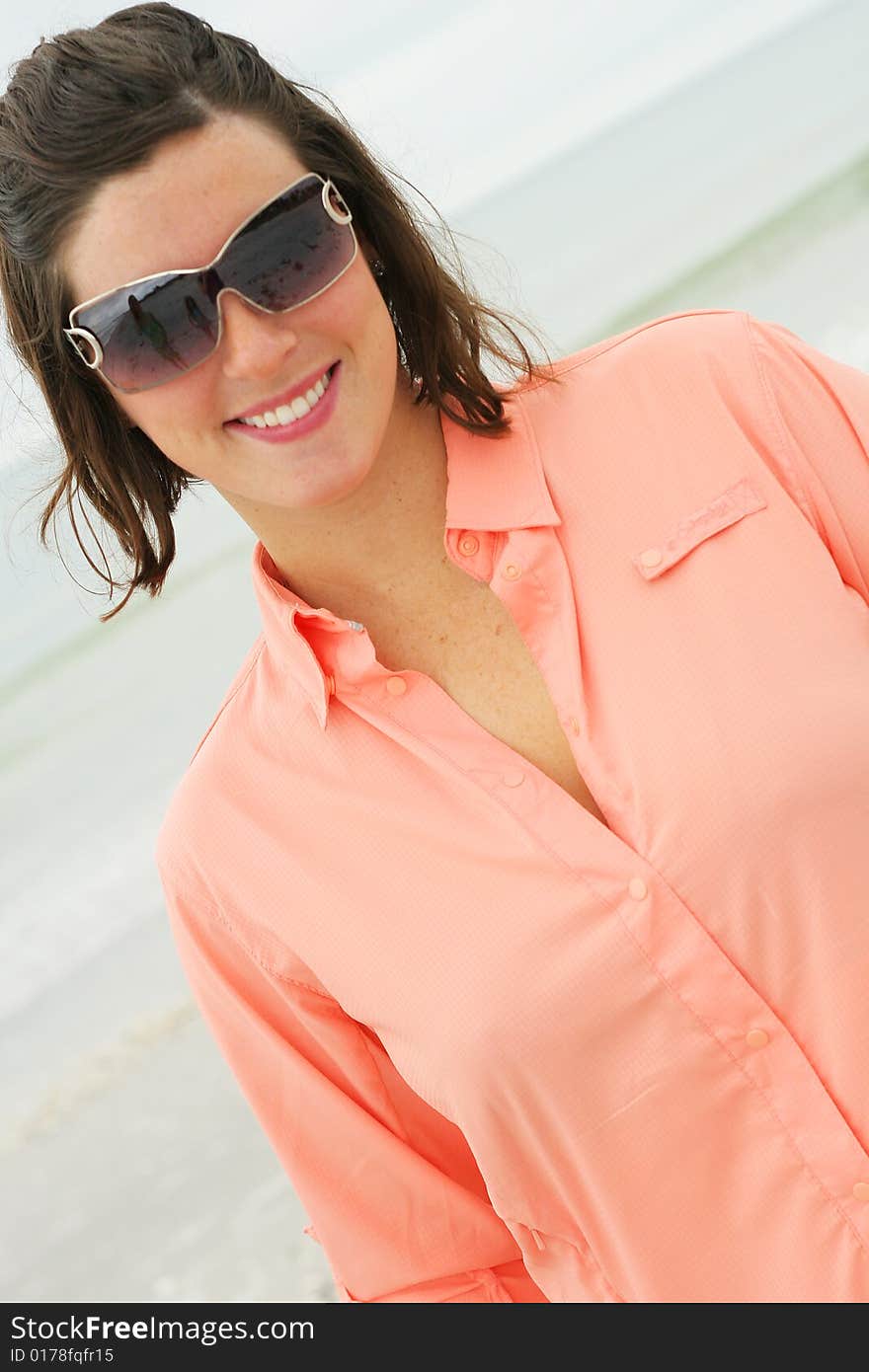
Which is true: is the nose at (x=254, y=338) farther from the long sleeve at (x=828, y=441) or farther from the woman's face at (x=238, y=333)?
the long sleeve at (x=828, y=441)

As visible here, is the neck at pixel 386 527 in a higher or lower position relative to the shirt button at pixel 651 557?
higher

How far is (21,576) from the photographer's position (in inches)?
512

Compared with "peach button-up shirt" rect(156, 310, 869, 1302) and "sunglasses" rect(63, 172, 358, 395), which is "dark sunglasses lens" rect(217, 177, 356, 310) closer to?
"sunglasses" rect(63, 172, 358, 395)

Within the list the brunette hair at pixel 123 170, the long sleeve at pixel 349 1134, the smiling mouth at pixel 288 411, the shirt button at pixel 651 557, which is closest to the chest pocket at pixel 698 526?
the shirt button at pixel 651 557

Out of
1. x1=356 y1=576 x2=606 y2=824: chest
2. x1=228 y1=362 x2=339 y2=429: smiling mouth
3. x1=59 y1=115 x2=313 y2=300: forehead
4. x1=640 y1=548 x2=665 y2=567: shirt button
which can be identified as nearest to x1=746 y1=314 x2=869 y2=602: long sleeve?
x1=640 y1=548 x2=665 y2=567: shirt button

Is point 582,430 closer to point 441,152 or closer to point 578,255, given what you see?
point 578,255

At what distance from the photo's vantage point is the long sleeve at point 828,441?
6.28 ft

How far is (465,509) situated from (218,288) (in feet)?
1.57

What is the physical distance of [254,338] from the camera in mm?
1862

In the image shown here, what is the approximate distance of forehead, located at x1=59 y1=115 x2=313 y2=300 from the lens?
180cm

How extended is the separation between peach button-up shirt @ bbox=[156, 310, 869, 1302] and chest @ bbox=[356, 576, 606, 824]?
0.05 metres

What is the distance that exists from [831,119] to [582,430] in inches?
831

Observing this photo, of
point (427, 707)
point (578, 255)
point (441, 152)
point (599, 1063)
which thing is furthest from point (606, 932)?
point (441, 152)

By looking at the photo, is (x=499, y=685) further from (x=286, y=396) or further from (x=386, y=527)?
(x=286, y=396)
